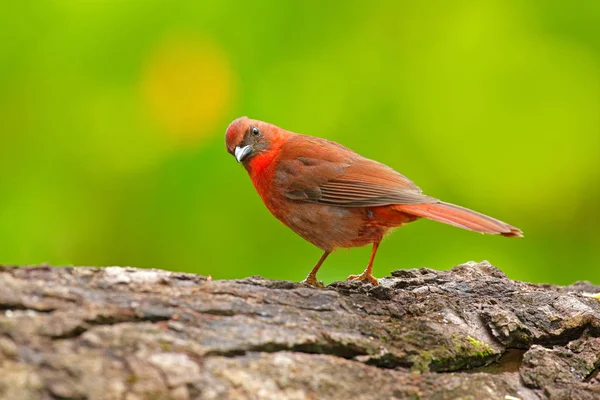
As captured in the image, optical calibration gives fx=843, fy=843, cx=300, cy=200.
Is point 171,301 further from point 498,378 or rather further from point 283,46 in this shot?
point 283,46

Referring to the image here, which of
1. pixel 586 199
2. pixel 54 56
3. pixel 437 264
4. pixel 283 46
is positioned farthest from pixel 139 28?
pixel 586 199

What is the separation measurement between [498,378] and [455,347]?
199mm

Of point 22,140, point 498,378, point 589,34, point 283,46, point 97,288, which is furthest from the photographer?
point 589,34

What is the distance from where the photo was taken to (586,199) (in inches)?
213

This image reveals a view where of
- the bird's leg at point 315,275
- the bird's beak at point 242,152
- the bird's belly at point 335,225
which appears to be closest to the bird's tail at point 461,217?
the bird's belly at point 335,225

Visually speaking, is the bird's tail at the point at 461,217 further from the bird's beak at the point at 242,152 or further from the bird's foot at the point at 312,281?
the bird's beak at the point at 242,152

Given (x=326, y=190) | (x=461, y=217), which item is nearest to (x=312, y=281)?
(x=326, y=190)

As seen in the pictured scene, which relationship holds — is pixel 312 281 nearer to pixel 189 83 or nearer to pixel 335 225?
pixel 335 225

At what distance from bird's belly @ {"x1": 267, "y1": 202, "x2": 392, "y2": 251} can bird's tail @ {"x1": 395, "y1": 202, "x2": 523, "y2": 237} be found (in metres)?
0.25

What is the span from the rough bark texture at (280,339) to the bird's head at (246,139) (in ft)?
4.18

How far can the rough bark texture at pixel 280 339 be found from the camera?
7.97ft

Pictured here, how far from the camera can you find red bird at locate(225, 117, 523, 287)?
14.1 feet

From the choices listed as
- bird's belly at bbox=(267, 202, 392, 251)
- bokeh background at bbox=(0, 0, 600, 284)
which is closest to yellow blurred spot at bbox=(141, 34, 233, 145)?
bokeh background at bbox=(0, 0, 600, 284)

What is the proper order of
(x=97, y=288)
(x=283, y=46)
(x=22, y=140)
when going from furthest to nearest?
1. (x=283, y=46)
2. (x=22, y=140)
3. (x=97, y=288)
